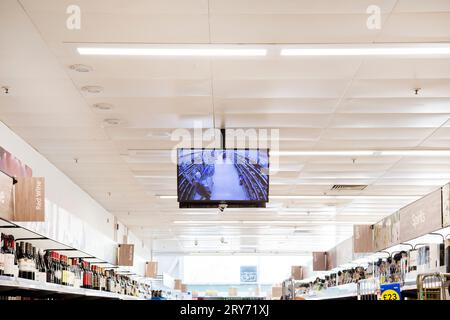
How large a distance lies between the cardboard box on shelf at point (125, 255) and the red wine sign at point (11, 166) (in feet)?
24.2

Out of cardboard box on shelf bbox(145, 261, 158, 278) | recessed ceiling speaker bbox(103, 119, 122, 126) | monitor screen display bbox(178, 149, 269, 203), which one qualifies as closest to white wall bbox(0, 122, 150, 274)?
recessed ceiling speaker bbox(103, 119, 122, 126)

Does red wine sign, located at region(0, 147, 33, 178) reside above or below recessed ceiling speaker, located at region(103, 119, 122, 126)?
below

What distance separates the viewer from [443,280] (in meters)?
4.02

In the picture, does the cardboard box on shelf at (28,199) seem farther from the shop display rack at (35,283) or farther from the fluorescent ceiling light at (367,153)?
the fluorescent ceiling light at (367,153)

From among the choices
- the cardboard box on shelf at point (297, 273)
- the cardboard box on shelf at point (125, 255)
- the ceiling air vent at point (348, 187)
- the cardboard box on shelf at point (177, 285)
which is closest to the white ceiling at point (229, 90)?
the ceiling air vent at point (348, 187)

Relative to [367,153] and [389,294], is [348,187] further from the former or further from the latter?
[389,294]

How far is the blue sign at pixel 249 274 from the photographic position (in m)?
30.5

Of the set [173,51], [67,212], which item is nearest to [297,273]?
[67,212]

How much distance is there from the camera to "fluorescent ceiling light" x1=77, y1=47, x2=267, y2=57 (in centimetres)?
557

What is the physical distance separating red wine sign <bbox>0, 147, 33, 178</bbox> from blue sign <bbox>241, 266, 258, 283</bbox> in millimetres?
22860

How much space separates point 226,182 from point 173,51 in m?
2.23

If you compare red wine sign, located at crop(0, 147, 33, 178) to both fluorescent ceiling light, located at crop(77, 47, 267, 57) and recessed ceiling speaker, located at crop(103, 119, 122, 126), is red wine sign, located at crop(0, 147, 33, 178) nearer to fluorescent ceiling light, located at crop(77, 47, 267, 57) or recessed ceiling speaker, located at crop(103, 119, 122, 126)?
recessed ceiling speaker, located at crop(103, 119, 122, 126)

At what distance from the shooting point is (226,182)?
748cm

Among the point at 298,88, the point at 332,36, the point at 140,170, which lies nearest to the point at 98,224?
the point at 140,170
